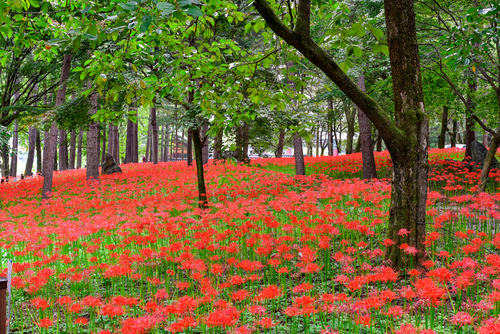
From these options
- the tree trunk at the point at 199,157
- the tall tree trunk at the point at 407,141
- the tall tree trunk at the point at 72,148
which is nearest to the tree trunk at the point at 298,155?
the tree trunk at the point at 199,157

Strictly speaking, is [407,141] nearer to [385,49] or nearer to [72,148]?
[385,49]

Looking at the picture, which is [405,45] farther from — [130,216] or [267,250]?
[130,216]

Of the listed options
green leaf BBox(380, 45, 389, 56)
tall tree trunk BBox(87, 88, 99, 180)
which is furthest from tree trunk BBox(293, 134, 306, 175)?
green leaf BBox(380, 45, 389, 56)

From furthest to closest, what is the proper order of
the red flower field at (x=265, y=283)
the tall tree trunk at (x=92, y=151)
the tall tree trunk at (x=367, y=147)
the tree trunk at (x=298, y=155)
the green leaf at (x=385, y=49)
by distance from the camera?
the tall tree trunk at (x=92, y=151), the tree trunk at (x=298, y=155), the tall tree trunk at (x=367, y=147), the green leaf at (x=385, y=49), the red flower field at (x=265, y=283)

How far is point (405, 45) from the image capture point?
399 cm

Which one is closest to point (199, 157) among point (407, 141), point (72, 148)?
point (407, 141)

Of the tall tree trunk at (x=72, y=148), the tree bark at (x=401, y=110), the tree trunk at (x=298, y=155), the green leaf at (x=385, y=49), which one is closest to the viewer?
the green leaf at (x=385, y=49)

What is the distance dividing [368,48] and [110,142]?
64.1 feet

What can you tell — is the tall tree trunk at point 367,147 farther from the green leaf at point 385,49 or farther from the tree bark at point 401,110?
the green leaf at point 385,49

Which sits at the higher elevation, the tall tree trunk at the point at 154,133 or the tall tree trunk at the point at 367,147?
the tall tree trunk at the point at 154,133

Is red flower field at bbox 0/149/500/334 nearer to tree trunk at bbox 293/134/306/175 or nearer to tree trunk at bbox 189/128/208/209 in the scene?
tree trunk at bbox 189/128/208/209

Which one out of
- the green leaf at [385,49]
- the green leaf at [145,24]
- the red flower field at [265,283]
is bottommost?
the red flower field at [265,283]

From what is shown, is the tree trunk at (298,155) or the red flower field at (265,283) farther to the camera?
the tree trunk at (298,155)

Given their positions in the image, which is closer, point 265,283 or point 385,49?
point 385,49
